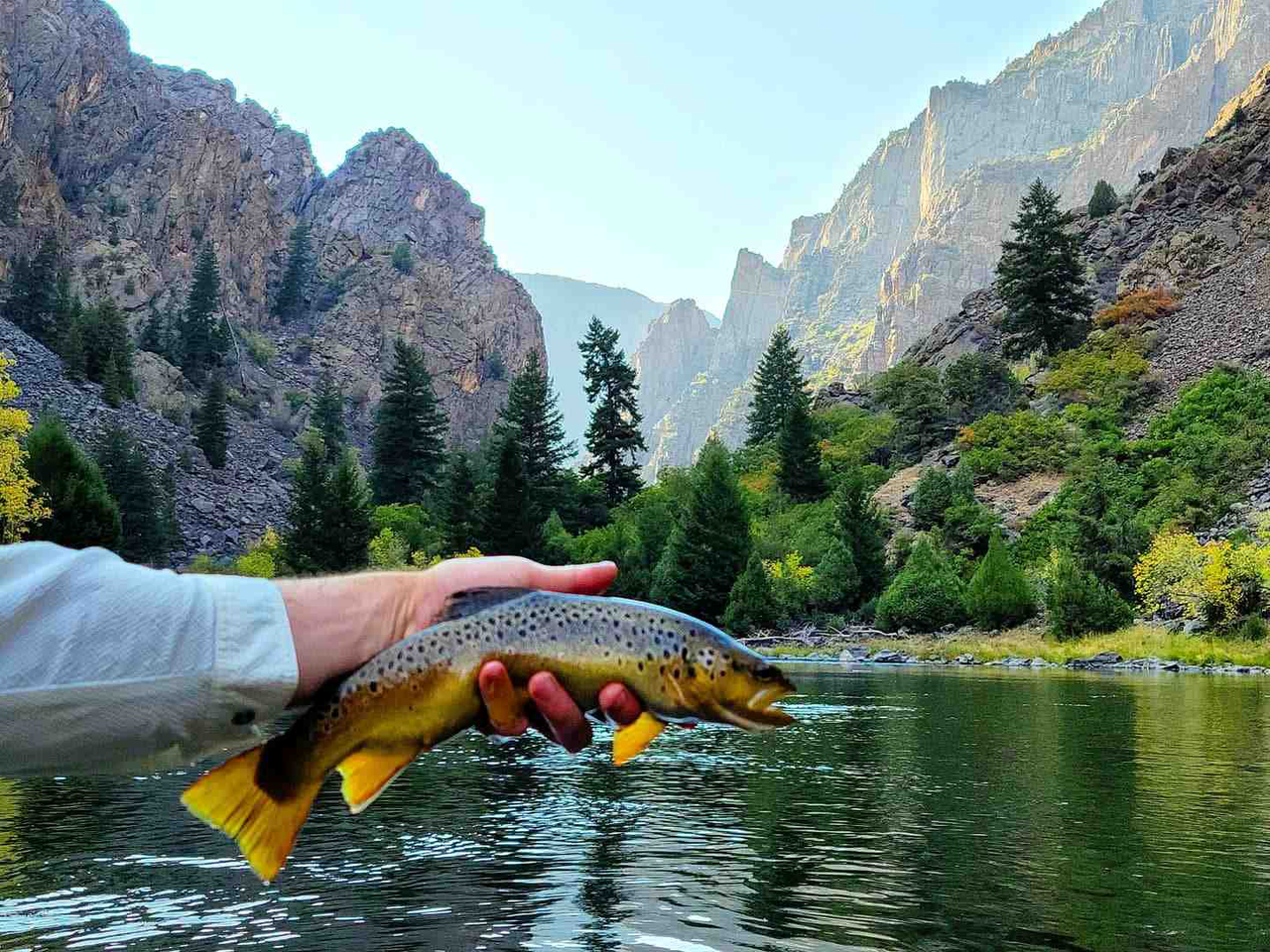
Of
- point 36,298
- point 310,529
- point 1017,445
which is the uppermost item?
point 36,298

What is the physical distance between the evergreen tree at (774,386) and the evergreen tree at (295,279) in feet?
213

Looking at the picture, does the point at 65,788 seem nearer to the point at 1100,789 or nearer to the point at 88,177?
the point at 1100,789

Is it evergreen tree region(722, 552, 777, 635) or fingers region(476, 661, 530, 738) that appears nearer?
fingers region(476, 661, 530, 738)

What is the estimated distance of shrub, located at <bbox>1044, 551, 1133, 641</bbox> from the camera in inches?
1590

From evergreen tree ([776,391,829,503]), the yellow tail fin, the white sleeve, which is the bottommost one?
the yellow tail fin

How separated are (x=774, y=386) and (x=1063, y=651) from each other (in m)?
61.1

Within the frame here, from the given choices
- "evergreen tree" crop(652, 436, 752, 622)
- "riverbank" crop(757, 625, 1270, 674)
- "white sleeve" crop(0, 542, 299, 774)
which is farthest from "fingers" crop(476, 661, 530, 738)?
"evergreen tree" crop(652, 436, 752, 622)

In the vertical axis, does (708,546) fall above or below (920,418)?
below

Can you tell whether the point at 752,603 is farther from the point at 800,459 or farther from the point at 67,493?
the point at 67,493

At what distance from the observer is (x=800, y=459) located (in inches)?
2731

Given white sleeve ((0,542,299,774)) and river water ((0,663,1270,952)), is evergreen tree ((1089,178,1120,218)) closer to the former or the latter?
river water ((0,663,1270,952))

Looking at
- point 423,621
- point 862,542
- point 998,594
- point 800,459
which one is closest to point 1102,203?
point 800,459

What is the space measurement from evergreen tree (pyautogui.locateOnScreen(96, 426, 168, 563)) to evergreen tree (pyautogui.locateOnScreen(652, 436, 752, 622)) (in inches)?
1265

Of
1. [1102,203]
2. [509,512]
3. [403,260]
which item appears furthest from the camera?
[403,260]
